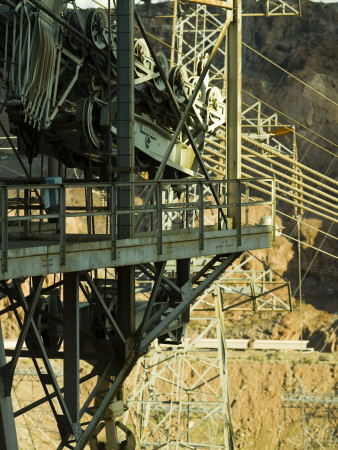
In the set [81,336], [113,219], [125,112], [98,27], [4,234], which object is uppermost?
[98,27]

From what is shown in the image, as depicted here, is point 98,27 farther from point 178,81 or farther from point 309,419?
point 309,419

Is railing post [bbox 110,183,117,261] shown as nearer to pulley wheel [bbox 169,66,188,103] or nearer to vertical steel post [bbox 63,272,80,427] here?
vertical steel post [bbox 63,272,80,427]

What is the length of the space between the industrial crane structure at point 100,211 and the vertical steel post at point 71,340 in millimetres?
16

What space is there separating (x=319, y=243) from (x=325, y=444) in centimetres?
1279

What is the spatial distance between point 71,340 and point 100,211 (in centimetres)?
177

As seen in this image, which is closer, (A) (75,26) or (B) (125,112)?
(B) (125,112)

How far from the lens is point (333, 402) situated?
162ft

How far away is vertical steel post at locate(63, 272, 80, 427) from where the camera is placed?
14.1 meters

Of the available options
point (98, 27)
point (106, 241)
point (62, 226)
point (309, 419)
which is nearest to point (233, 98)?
point (98, 27)

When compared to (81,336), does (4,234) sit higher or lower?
higher

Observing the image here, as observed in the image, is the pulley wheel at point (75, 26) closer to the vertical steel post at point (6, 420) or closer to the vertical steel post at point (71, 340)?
the vertical steel post at point (71, 340)

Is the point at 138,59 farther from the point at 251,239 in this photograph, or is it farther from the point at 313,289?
the point at 313,289

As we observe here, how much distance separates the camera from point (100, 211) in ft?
49.5

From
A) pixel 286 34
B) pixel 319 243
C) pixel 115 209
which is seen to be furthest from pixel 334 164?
pixel 115 209
